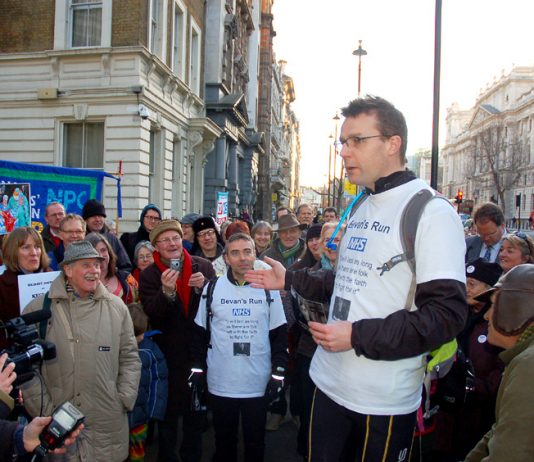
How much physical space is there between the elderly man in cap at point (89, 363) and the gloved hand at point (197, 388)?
1.75 feet

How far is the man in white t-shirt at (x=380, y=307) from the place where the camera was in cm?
202

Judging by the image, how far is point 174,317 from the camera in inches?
181

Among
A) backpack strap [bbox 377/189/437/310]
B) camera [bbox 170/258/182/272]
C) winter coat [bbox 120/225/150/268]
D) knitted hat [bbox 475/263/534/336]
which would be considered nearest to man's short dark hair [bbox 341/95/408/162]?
backpack strap [bbox 377/189/437/310]

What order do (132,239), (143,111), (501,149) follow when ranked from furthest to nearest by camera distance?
1. (501,149)
2. (143,111)
3. (132,239)

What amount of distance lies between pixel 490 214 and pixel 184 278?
3.98 meters

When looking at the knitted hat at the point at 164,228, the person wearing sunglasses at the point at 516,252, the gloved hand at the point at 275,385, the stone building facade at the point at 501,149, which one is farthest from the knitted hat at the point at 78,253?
the stone building facade at the point at 501,149

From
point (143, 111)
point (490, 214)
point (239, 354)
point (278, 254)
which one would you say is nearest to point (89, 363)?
point (239, 354)

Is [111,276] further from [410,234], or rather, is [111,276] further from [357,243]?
[410,234]

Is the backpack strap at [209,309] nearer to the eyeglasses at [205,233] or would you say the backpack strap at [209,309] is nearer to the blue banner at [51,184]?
the eyeglasses at [205,233]

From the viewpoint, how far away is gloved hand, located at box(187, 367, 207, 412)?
415 cm

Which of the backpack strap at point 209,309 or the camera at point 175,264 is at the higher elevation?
the camera at point 175,264

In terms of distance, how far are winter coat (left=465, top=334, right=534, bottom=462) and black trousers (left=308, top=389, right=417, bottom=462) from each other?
534mm

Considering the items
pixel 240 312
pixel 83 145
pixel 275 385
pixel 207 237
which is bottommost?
pixel 275 385

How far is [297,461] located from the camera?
4.96 metres
